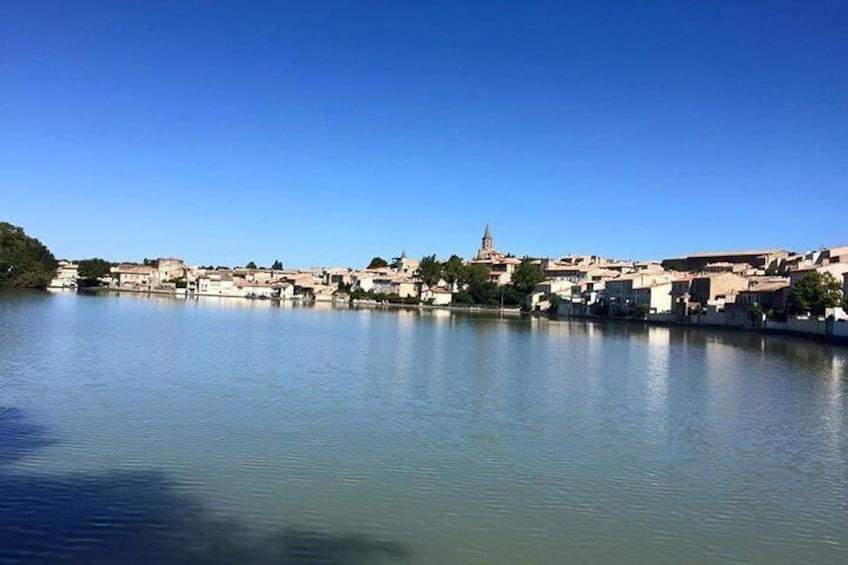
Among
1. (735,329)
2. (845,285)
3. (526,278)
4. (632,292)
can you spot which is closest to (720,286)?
(735,329)

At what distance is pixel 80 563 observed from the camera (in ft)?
19.1

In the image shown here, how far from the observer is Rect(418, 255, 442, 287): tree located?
102562 mm

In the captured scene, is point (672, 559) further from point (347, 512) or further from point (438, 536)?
point (347, 512)

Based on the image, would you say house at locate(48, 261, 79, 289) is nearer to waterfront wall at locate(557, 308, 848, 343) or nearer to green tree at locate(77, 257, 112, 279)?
green tree at locate(77, 257, 112, 279)

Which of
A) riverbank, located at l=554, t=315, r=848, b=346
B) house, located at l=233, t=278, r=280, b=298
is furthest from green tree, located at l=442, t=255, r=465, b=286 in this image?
house, located at l=233, t=278, r=280, b=298

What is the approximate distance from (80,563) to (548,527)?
4.31 meters

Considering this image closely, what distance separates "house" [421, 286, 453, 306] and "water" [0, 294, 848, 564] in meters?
80.2

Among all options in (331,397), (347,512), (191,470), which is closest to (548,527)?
(347,512)

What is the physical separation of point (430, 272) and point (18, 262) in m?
50.6

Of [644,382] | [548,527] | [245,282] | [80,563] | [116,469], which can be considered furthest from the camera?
[245,282]

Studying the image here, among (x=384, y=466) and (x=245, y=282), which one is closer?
(x=384, y=466)

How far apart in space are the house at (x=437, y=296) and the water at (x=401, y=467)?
80170 mm

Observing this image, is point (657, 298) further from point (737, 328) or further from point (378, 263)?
point (378, 263)

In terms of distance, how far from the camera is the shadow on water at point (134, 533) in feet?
19.9
